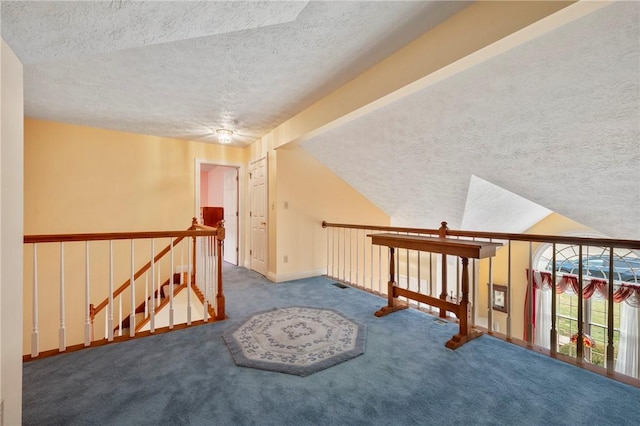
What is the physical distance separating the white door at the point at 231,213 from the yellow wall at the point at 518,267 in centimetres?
549

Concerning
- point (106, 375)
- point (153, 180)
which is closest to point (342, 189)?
point (153, 180)

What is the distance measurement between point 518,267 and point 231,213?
21.2 feet

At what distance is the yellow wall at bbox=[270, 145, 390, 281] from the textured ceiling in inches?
31.7

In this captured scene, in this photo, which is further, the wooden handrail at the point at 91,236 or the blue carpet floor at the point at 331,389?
the wooden handrail at the point at 91,236

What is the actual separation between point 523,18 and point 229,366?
296 cm

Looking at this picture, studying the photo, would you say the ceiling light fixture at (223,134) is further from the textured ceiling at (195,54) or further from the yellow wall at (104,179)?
the yellow wall at (104,179)

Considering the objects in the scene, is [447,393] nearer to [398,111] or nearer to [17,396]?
[17,396]

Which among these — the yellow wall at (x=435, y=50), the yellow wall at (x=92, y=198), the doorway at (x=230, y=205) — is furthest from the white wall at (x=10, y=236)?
the doorway at (x=230, y=205)

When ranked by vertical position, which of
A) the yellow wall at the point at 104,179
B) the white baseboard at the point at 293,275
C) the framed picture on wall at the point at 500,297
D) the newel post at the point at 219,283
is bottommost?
the framed picture on wall at the point at 500,297

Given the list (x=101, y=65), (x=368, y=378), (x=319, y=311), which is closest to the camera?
(x=368, y=378)

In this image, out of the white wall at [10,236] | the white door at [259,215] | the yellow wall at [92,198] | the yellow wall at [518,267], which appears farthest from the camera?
the yellow wall at [518,267]

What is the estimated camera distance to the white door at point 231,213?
5887 mm

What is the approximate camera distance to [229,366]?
6.78 ft

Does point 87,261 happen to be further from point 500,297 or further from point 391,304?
point 500,297
